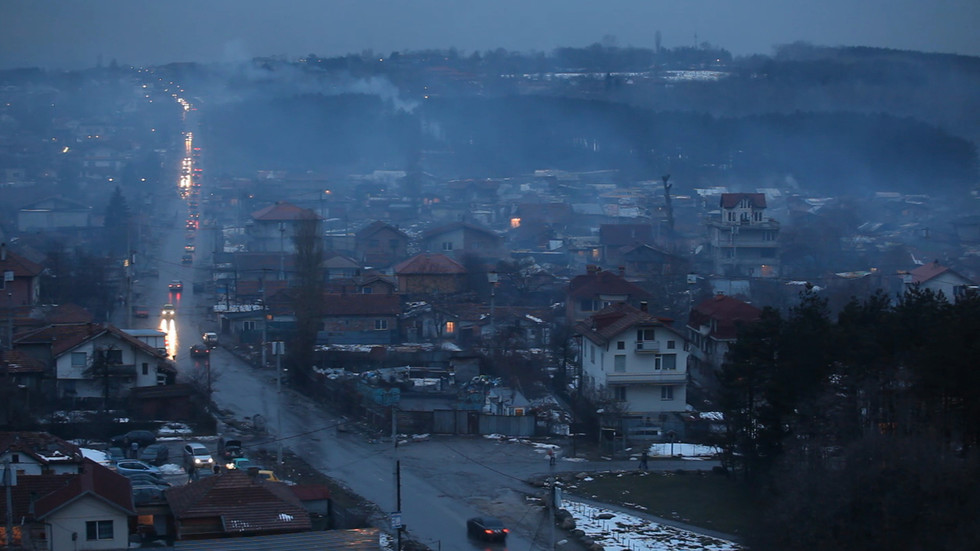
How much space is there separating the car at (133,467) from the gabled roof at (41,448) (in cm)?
21

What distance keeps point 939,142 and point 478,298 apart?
1711 cm

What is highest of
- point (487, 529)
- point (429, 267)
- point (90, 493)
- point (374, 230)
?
point (374, 230)

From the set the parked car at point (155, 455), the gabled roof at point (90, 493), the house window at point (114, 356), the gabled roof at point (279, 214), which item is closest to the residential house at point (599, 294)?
the house window at point (114, 356)

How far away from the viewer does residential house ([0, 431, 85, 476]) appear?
195 inches

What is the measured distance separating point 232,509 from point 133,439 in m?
2.15

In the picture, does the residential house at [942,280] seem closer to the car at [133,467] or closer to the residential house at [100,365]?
the residential house at [100,365]

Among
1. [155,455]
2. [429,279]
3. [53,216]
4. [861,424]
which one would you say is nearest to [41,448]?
[155,455]

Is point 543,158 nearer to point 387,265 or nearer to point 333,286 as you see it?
point 387,265

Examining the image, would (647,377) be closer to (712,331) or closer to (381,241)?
(712,331)

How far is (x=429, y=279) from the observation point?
11.1m

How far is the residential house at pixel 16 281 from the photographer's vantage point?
32.3ft

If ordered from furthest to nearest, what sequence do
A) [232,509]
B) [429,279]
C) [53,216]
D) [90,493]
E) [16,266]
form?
[53,216] < [429,279] < [16,266] < [232,509] < [90,493]

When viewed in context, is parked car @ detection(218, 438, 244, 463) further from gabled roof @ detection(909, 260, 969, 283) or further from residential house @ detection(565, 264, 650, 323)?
gabled roof @ detection(909, 260, 969, 283)

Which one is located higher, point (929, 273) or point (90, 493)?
point (929, 273)
